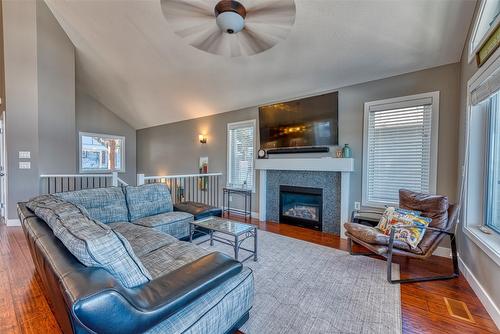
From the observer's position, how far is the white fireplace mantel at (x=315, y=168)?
362 cm

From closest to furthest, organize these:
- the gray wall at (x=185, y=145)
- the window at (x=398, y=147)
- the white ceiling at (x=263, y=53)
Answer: the white ceiling at (x=263, y=53) < the window at (x=398, y=147) < the gray wall at (x=185, y=145)

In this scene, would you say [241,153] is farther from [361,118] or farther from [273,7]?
[273,7]

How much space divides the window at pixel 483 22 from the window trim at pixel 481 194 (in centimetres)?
25

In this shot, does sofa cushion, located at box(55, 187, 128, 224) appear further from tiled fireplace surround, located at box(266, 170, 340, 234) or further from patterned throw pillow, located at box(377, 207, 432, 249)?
patterned throw pillow, located at box(377, 207, 432, 249)

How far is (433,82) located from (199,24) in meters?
3.07

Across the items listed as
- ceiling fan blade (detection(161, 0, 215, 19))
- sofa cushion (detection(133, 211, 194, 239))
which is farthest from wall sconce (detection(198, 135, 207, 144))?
ceiling fan blade (detection(161, 0, 215, 19))

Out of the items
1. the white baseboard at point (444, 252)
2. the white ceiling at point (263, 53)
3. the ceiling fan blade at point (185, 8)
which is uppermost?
the white ceiling at point (263, 53)

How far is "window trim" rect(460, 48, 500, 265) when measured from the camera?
181 centimetres

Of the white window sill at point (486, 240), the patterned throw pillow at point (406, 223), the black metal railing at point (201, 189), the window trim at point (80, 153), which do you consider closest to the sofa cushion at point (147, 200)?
the black metal railing at point (201, 189)

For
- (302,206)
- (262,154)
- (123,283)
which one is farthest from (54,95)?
(302,206)

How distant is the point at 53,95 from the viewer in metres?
4.27

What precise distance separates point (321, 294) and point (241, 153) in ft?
11.6

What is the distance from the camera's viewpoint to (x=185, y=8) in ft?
6.08

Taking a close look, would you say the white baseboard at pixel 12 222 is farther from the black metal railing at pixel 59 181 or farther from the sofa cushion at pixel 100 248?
the sofa cushion at pixel 100 248
